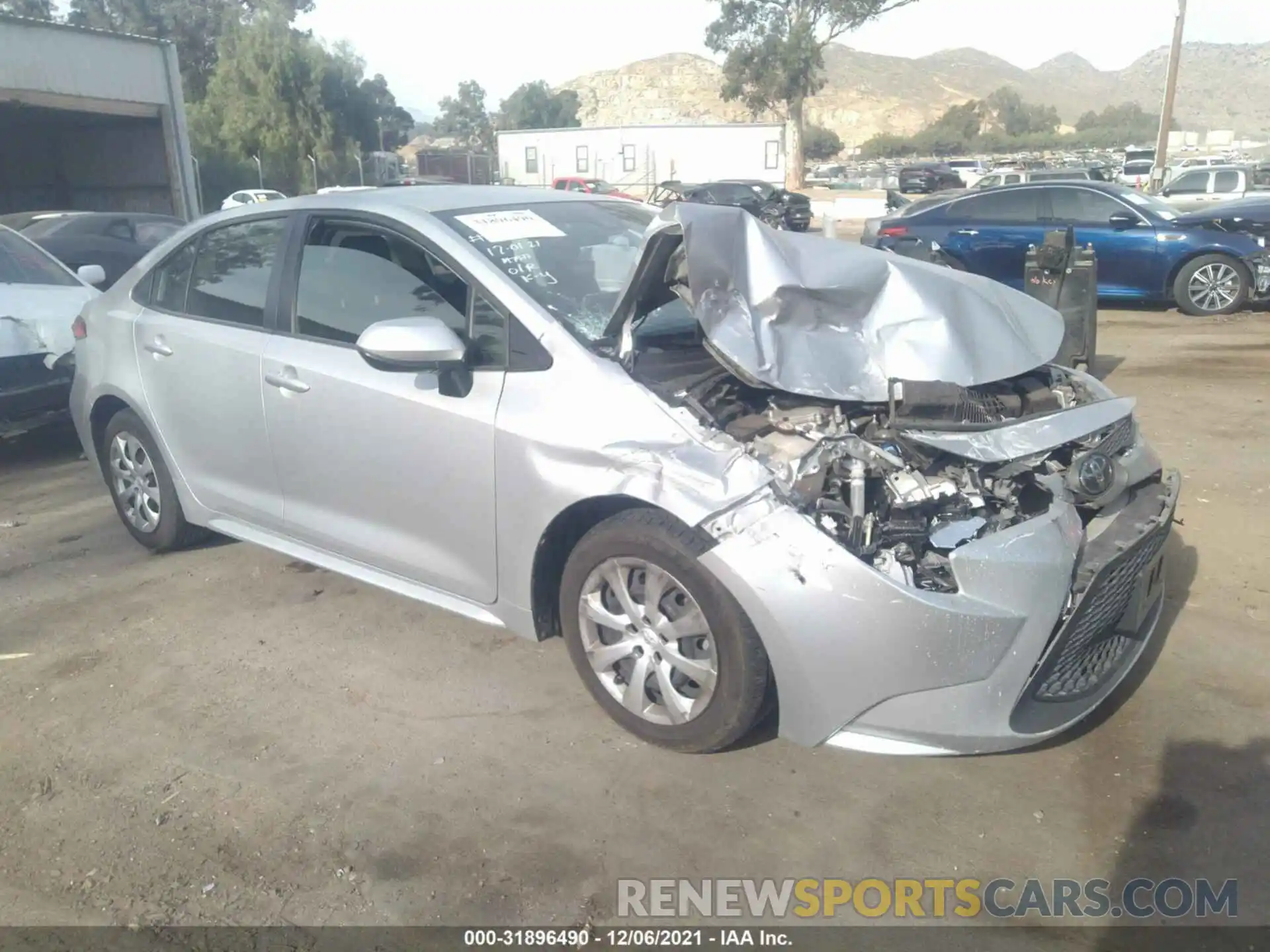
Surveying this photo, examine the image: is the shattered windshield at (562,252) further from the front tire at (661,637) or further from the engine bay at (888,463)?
the front tire at (661,637)

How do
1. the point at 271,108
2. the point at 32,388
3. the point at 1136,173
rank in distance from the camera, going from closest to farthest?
the point at 32,388 → the point at 1136,173 → the point at 271,108

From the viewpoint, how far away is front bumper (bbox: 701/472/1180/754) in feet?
9.15

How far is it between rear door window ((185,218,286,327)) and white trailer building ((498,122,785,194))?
38081mm

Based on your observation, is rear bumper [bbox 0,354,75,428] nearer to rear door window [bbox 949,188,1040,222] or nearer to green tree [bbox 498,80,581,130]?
rear door window [bbox 949,188,1040,222]

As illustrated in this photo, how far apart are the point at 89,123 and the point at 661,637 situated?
26114 millimetres

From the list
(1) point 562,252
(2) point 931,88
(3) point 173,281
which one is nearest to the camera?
(1) point 562,252

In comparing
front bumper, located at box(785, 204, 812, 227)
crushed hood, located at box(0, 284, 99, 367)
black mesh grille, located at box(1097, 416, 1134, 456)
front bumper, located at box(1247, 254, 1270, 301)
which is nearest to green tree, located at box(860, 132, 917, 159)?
front bumper, located at box(785, 204, 812, 227)

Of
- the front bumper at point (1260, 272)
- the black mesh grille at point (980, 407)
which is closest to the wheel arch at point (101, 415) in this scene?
the black mesh grille at point (980, 407)

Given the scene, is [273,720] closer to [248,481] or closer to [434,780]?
[434,780]


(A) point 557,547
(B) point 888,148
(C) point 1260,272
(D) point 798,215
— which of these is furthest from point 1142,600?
(B) point 888,148

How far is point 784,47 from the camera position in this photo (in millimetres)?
47062

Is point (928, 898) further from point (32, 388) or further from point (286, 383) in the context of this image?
point (32, 388)

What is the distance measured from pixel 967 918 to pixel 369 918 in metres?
1.53

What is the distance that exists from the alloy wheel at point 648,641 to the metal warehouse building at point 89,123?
66.3ft
